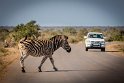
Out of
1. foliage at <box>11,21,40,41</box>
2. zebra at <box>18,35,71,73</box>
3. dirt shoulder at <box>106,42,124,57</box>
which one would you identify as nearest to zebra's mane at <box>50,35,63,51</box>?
zebra at <box>18,35,71,73</box>

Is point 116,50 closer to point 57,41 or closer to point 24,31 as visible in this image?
point 24,31

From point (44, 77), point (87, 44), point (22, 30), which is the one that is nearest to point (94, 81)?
point (44, 77)

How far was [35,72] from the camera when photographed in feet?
62.5

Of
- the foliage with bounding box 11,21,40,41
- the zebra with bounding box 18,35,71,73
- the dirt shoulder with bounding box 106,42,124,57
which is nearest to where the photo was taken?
the zebra with bounding box 18,35,71,73

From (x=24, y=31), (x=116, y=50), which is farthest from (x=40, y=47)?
(x=24, y=31)

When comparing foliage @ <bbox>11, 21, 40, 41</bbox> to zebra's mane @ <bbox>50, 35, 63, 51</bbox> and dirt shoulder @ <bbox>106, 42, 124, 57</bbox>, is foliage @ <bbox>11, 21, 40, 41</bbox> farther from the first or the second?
zebra's mane @ <bbox>50, 35, 63, 51</bbox>

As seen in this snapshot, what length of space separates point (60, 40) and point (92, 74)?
9.30ft

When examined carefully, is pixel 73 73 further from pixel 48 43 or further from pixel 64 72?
pixel 48 43

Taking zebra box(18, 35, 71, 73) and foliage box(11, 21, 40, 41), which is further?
foliage box(11, 21, 40, 41)

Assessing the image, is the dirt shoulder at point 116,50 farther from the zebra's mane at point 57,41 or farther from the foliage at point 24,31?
the zebra's mane at point 57,41

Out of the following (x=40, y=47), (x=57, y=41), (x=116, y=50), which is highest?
(x=57, y=41)

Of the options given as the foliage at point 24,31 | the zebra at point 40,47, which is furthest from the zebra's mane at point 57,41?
the foliage at point 24,31

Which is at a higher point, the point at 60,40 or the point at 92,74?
the point at 60,40

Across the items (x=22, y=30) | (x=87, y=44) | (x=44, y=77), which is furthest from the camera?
(x=22, y=30)
